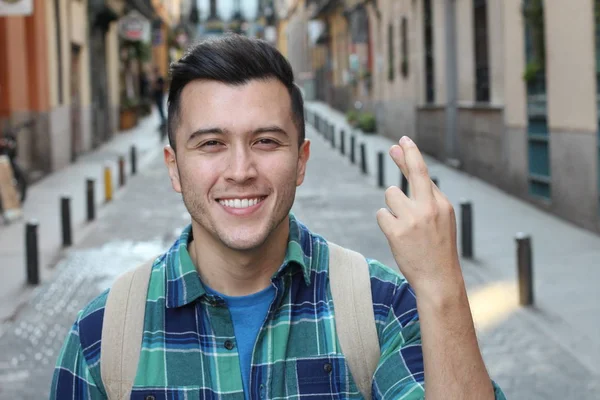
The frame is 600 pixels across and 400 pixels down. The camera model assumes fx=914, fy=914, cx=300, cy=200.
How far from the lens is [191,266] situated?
2.02 m

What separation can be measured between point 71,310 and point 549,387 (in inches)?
155

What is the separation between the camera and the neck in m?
2.02

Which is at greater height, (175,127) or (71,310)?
(175,127)

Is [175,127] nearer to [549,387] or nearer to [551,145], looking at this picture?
[549,387]

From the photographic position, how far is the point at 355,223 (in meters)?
12.0

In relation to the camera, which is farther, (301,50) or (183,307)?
(301,50)

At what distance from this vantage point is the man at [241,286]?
1.90 meters

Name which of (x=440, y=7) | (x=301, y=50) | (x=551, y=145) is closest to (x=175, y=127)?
(x=551, y=145)

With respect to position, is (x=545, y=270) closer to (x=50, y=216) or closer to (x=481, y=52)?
(x=50, y=216)

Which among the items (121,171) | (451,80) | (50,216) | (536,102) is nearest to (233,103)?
A: (50,216)

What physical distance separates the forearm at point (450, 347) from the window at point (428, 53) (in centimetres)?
2035

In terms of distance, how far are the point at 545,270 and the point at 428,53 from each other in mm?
14092

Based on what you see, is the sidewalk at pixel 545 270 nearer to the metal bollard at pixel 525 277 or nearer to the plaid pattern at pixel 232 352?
the metal bollard at pixel 525 277

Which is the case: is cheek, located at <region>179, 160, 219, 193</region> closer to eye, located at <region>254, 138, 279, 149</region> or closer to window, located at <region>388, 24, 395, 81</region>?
Answer: eye, located at <region>254, 138, 279, 149</region>
